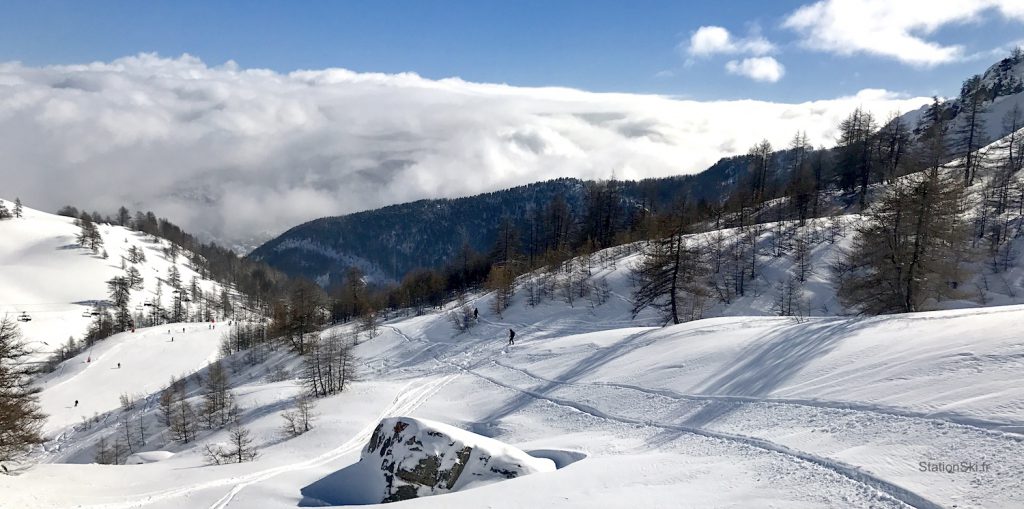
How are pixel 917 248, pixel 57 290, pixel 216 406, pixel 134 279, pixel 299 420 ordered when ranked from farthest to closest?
pixel 134 279 → pixel 57 290 → pixel 216 406 → pixel 299 420 → pixel 917 248

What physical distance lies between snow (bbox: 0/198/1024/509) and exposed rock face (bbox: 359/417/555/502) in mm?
507

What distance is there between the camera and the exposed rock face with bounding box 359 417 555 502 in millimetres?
15039

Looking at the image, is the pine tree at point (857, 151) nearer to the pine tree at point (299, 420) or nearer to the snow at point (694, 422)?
the snow at point (694, 422)

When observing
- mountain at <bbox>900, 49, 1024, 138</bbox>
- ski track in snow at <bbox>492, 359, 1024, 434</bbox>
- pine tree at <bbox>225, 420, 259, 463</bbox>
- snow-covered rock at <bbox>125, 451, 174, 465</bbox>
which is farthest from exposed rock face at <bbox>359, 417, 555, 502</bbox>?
mountain at <bbox>900, 49, 1024, 138</bbox>

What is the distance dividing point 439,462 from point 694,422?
357 inches

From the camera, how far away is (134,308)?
537 ft

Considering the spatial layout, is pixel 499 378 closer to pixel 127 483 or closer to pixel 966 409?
pixel 127 483

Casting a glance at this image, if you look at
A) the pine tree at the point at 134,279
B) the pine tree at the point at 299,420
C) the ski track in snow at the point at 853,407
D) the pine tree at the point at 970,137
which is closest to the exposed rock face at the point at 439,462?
the ski track in snow at the point at 853,407

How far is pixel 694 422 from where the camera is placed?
706 inches

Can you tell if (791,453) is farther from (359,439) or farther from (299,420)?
(299,420)

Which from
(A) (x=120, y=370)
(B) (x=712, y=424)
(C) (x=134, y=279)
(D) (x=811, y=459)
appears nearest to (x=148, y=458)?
(B) (x=712, y=424)

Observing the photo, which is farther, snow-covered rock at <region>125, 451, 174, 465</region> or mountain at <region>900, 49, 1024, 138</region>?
mountain at <region>900, 49, 1024, 138</region>

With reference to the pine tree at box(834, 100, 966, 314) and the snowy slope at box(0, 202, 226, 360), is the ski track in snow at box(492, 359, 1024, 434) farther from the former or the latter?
the snowy slope at box(0, 202, 226, 360)

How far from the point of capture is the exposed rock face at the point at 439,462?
15.0m
